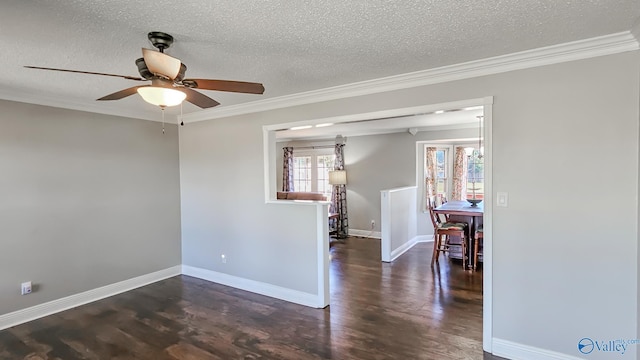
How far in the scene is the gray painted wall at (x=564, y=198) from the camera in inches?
89.0

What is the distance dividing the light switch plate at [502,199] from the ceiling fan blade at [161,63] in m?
2.48

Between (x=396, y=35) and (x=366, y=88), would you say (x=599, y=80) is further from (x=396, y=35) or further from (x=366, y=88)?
(x=366, y=88)

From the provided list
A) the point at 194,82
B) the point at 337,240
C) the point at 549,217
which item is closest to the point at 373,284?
the point at 549,217

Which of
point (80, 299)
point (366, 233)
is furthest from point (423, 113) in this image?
point (366, 233)

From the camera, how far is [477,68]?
2678 mm

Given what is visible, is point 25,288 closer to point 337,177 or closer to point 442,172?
point 337,177

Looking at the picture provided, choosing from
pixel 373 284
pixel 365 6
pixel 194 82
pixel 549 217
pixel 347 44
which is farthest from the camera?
pixel 373 284

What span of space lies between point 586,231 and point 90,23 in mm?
3470

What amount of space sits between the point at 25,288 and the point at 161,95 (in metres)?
3.05

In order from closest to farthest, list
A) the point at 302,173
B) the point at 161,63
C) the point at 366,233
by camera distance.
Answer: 1. the point at 161,63
2. the point at 366,233
3. the point at 302,173

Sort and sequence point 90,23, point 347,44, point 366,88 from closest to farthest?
point 90,23, point 347,44, point 366,88

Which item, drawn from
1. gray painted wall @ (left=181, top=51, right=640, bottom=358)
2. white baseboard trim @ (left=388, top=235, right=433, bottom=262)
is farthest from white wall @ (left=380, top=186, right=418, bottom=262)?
gray painted wall @ (left=181, top=51, right=640, bottom=358)

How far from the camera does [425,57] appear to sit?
8.33 feet

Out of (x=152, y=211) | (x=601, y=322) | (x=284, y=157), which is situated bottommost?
(x=601, y=322)
